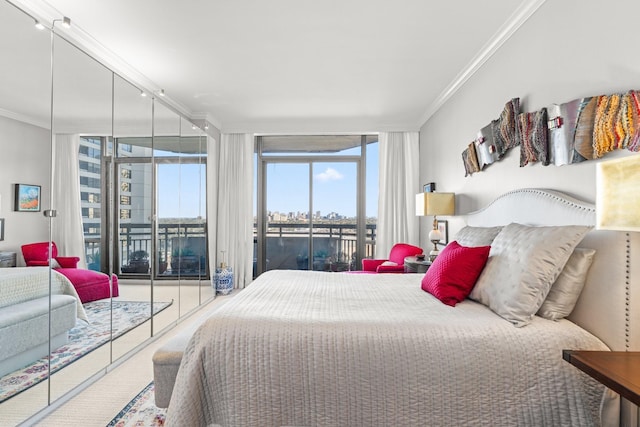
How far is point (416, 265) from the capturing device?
335 centimetres

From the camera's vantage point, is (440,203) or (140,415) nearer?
(140,415)

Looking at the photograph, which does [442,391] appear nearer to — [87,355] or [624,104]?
[624,104]

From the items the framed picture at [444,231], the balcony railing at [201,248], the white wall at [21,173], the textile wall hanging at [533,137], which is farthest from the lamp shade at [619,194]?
the balcony railing at [201,248]

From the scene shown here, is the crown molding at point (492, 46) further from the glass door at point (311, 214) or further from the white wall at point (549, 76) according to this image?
the glass door at point (311, 214)

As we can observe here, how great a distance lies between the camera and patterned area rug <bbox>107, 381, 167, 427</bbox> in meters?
1.86

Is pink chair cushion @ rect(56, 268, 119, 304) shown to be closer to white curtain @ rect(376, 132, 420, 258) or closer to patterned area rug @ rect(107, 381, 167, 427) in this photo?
patterned area rug @ rect(107, 381, 167, 427)

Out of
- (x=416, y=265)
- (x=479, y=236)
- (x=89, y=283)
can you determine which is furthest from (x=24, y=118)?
(x=416, y=265)

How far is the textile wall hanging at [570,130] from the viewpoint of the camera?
143 centimetres

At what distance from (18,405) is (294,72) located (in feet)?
10.5

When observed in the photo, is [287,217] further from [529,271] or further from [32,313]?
[529,271]

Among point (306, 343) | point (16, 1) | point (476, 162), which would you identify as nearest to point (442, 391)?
point (306, 343)

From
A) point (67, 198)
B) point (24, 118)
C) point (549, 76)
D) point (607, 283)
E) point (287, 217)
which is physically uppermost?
point (549, 76)

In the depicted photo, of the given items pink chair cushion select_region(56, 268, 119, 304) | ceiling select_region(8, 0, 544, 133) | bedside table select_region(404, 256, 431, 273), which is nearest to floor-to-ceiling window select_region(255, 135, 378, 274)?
ceiling select_region(8, 0, 544, 133)

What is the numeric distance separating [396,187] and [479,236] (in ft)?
9.20
